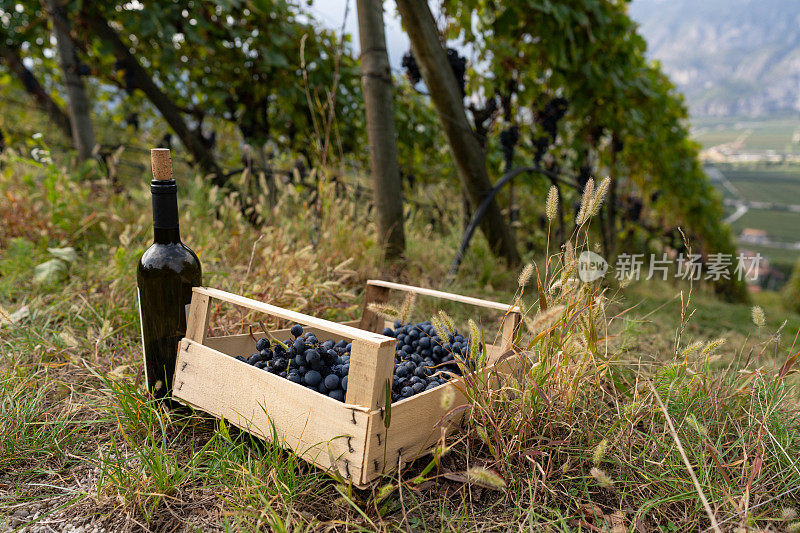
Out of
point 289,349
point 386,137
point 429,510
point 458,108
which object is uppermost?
point 458,108

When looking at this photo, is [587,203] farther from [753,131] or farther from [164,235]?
[753,131]

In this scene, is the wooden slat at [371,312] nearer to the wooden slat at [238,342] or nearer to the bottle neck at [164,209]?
the wooden slat at [238,342]

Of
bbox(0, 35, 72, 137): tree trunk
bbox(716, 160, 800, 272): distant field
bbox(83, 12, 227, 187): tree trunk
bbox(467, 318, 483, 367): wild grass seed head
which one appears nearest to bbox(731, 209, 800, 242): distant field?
bbox(716, 160, 800, 272): distant field

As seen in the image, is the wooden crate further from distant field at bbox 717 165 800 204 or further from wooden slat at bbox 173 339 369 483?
distant field at bbox 717 165 800 204

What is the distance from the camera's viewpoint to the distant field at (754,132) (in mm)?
90037

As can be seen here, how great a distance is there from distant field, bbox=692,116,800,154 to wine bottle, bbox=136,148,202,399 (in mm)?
89466

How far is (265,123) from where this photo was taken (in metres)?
4.52

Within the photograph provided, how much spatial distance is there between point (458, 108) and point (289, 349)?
220cm

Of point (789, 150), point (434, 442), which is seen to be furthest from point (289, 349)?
point (789, 150)

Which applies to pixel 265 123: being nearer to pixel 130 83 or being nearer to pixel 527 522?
pixel 130 83

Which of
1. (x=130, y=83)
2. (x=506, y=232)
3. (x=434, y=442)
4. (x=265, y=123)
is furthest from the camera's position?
(x=265, y=123)

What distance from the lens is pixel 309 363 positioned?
1353 millimetres

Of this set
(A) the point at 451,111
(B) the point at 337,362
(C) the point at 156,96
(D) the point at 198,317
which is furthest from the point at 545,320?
(C) the point at 156,96

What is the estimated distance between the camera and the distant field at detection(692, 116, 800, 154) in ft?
295
